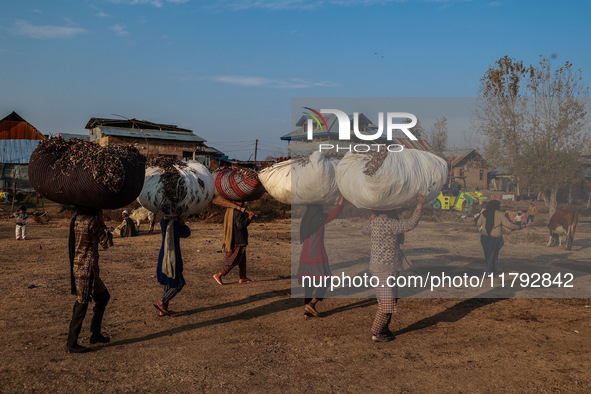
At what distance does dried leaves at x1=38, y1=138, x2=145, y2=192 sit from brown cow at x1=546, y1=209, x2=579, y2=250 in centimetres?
1216

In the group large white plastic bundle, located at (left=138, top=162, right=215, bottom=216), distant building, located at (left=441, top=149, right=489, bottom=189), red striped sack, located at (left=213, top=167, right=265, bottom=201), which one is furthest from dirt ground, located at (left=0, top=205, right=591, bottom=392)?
distant building, located at (left=441, top=149, right=489, bottom=189)

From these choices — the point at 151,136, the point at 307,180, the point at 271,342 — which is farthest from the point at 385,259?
the point at 151,136

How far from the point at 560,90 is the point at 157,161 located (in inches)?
618

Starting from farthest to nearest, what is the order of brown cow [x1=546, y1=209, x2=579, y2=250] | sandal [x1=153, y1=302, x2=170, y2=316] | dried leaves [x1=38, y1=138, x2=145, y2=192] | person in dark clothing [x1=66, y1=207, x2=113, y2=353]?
brown cow [x1=546, y1=209, x2=579, y2=250] → sandal [x1=153, y1=302, x2=170, y2=316] → person in dark clothing [x1=66, y1=207, x2=113, y2=353] → dried leaves [x1=38, y1=138, x2=145, y2=192]

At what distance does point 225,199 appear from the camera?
7.86m

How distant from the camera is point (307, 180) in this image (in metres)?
5.70

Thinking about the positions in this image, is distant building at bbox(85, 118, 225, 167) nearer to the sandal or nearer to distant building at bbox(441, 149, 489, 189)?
distant building at bbox(441, 149, 489, 189)

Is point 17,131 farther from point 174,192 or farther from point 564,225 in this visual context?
point 564,225

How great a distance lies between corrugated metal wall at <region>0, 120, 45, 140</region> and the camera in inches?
1454

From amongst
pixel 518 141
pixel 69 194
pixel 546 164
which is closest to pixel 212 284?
pixel 69 194

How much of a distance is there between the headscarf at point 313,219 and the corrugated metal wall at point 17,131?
124 ft

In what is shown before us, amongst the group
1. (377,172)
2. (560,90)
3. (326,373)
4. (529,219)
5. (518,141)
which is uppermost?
(560,90)

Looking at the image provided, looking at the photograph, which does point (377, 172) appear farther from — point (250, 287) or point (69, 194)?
point (250, 287)

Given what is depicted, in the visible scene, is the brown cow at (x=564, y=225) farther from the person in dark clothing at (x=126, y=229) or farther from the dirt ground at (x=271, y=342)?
the person in dark clothing at (x=126, y=229)
